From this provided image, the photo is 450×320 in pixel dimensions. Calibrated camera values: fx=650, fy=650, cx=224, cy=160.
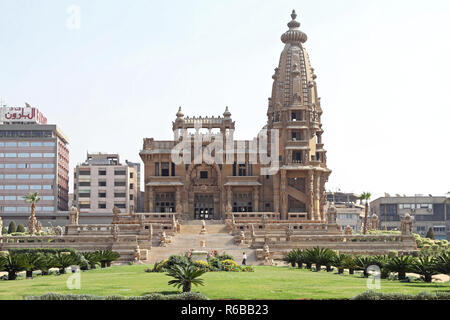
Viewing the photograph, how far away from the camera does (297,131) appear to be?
8688cm

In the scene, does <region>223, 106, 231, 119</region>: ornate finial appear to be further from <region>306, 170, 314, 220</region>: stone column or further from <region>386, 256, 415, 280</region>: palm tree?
<region>386, 256, 415, 280</region>: palm tree

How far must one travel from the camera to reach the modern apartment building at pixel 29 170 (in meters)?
124

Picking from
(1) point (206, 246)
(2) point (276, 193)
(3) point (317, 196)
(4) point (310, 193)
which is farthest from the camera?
(3) point (317, 196)

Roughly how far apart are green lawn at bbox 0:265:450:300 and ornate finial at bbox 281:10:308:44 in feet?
189

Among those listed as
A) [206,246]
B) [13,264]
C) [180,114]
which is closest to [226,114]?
[180,114]

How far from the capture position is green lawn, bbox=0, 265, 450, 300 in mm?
26547

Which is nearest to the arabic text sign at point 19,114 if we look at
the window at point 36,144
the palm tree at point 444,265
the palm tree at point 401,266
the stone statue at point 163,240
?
the window at point 36,144

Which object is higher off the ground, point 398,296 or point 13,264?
point 13,264

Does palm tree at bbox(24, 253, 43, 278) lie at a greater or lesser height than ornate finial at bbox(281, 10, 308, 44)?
lesser

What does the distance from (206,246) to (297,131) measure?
32.5 metres

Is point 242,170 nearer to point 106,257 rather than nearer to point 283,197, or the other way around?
point 283,197

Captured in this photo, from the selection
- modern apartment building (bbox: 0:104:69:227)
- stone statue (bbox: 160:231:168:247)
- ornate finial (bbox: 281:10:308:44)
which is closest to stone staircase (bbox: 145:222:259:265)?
stone statue (bbox: 160:231:168:247)
